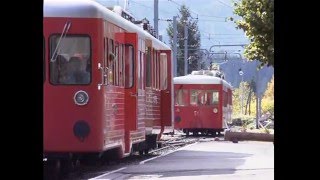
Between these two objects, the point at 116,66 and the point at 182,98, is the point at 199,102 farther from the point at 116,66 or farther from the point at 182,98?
the point at 116,66

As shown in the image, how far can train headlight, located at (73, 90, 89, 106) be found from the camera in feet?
41.3

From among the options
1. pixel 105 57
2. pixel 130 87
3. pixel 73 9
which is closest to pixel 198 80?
pixel 130 87

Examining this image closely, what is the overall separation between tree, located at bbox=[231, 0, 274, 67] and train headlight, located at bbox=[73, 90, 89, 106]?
150 inches

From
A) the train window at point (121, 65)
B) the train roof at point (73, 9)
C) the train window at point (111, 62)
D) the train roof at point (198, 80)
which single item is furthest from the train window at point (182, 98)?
the train roof at point (73, 9)

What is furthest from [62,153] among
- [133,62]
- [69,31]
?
[133,62]

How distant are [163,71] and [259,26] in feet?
21.0

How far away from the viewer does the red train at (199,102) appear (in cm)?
3381

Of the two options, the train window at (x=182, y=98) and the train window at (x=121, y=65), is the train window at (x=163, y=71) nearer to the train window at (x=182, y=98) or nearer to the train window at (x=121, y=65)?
the train window at (x=121, y=65)

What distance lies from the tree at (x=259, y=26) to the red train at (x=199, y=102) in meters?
17.8

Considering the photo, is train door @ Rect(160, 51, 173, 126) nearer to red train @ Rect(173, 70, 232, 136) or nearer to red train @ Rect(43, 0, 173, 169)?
red train @ Rect(43, 0, 173, 169)

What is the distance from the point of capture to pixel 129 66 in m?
15.4

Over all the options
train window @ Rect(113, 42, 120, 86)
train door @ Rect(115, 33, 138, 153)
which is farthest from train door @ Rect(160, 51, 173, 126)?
train window @ Rect(113, 42, 120, 86)
